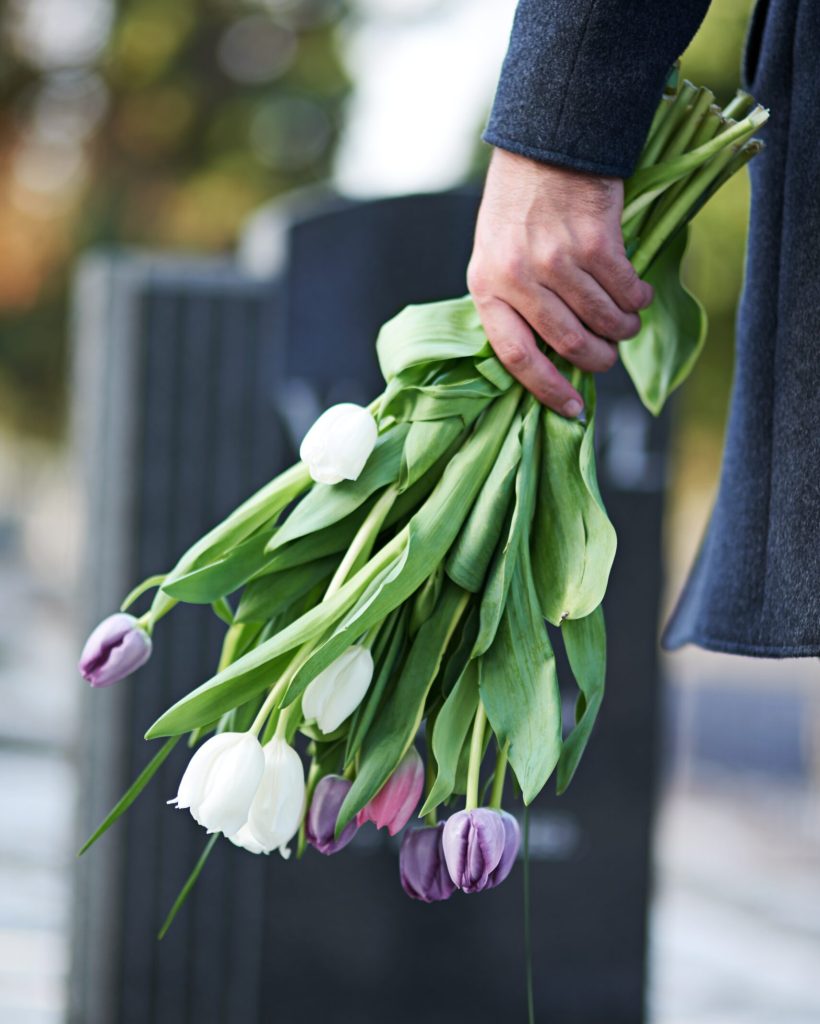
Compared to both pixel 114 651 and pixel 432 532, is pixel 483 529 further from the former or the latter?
pixel 114 651

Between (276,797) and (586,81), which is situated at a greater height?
(586,81)

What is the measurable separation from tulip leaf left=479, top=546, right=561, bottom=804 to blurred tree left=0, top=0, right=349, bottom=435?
576 inches

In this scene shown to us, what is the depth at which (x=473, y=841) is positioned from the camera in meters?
0.91

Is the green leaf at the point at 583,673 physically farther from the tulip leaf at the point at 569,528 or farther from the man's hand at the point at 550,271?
the man's hand at the point at 550,271

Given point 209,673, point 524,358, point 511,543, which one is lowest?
point 209,673

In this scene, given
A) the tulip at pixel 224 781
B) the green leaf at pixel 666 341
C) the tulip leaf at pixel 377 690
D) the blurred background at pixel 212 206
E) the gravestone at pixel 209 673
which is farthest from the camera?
the blurred background at pixel 212 206

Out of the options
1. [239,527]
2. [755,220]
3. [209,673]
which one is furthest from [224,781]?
[209,673]

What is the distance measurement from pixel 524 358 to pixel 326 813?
0.37 m

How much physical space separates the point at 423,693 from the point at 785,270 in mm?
458

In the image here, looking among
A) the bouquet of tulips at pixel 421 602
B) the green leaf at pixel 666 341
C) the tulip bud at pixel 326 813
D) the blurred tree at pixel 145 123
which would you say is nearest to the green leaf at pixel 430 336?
the bouquet of tulips at pixel 421 602

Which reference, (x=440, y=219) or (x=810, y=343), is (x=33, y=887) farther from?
(x=810, y=343)

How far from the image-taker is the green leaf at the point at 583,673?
3.17ft

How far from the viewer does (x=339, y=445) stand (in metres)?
1.00

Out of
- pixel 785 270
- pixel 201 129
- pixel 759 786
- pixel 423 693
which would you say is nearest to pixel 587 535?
pixel 423 693
